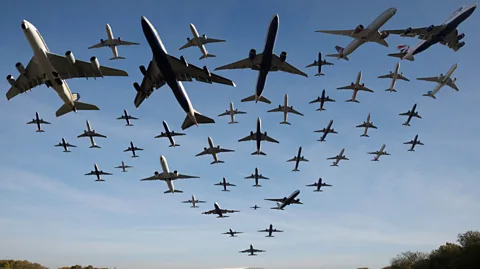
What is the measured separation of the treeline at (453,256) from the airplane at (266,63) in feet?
140

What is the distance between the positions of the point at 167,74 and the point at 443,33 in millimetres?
45185

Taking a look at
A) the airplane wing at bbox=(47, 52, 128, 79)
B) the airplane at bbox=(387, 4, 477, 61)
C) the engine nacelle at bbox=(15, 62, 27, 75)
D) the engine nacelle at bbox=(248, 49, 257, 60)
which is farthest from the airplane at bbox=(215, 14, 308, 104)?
the engine nacelle at bbox=(15, 62, 27, 75)

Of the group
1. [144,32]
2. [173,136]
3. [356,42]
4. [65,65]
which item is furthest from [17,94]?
[356,42]

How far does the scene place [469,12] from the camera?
52.0 metres

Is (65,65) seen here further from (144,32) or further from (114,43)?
(114,43)

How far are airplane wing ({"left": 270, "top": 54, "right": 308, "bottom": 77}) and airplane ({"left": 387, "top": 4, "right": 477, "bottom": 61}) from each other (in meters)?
19.4

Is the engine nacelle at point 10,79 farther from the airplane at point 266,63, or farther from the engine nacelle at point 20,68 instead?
the airplane at point 266,63

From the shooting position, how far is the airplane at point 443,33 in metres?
53.0

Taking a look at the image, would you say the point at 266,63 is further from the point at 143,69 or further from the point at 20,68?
the point at 20,68

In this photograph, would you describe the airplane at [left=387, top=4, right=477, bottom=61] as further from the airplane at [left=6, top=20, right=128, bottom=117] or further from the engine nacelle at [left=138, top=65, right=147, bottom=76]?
the airplane at [left=6, top=20, right=128, bottom=117]

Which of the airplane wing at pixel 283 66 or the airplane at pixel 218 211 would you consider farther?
the airplane at pixel 218 211

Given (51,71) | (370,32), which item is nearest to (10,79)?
(51,71)

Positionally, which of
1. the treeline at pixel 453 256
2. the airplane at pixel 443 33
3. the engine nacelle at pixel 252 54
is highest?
the airplane at pixel 443 33

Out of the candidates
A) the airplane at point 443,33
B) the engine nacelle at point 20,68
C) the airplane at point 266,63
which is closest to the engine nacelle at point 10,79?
the engine nacelle at point 20,68
